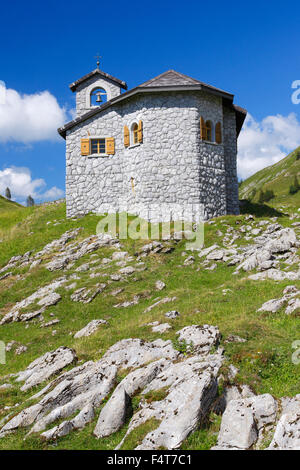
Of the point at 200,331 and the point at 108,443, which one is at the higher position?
the point at 200,331

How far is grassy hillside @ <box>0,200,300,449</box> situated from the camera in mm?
8711

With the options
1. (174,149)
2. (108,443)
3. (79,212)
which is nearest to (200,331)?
(108,443)

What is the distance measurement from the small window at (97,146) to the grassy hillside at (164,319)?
731 centimetres

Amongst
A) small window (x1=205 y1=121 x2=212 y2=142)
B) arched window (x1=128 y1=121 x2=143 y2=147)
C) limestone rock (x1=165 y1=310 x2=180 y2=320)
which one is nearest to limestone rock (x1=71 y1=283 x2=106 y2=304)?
limestone rock (x1=165 y1=310 x2=180 y2=320)

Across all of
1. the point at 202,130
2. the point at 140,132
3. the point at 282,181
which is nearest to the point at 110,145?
the point at 140,132

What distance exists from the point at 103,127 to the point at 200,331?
2398 cm

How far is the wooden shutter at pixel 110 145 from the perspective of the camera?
30.7 metres

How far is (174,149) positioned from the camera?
2798 centimetres

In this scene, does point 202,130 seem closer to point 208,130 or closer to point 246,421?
point 208,130

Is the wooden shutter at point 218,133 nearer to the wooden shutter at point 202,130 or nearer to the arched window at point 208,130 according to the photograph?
the arched window at point 208,130

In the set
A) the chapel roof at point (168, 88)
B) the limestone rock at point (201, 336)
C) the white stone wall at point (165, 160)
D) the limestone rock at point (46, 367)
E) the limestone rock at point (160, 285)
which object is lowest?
the limestone rock at point (46, 367)

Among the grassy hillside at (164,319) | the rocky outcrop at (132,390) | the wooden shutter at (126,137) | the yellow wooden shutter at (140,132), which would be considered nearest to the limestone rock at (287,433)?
the grassy hillside at (164,319)

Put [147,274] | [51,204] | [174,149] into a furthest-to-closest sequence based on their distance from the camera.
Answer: [51,204], [174,149], [147,274]

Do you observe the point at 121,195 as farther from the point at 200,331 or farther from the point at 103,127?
the point at 200,331
